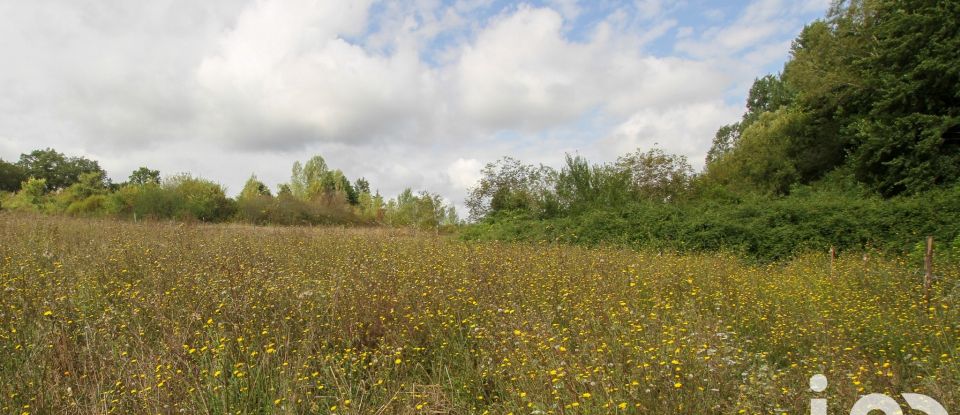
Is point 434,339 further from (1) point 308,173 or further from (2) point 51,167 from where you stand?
(2) point 51,167

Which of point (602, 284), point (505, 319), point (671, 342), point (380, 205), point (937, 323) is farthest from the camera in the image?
point (380, 205)

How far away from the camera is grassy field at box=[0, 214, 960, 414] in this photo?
2811 millimetres

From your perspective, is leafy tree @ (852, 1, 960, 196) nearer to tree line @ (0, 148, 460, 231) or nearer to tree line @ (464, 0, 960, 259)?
tree line @ (464, 0, 960, 259)

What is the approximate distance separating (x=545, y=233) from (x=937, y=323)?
13472 mm

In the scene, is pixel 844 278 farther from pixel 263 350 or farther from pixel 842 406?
pixel 263 350

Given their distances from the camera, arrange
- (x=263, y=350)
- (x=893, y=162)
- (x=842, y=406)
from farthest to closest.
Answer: (x=893, y=162)
(x=263, y=350)
(x=842, y=406)

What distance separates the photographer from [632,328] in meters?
3.59

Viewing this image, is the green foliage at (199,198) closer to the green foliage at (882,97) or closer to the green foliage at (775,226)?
the green foliage at (775,226)

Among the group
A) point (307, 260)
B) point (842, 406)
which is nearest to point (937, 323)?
point (842, 406)

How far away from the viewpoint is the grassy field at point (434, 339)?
2811 millimetres
